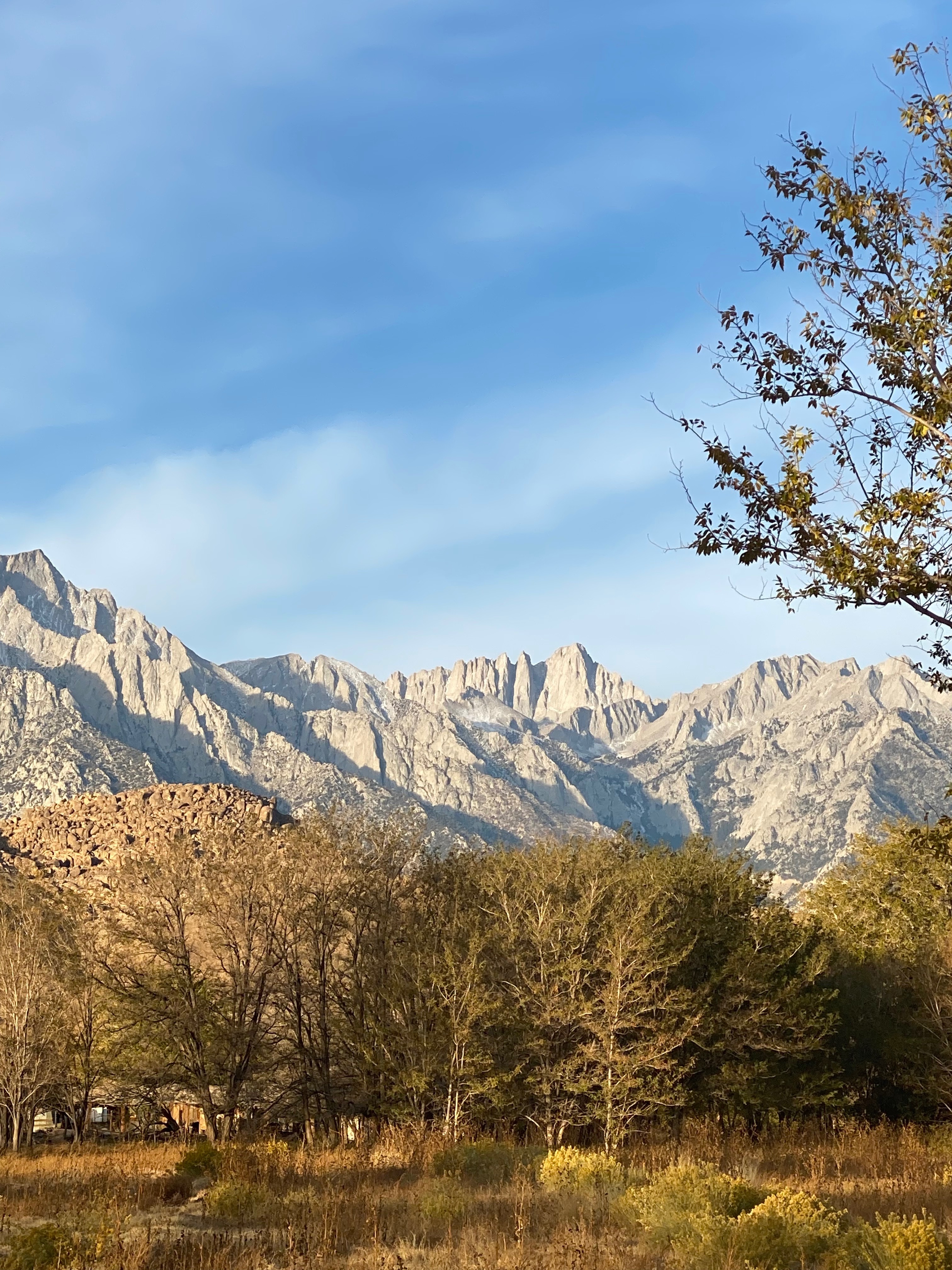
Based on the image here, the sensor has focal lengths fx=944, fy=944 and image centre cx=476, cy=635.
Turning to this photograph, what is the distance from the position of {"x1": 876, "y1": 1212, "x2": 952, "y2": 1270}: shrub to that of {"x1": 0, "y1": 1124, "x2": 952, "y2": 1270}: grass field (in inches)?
0.6

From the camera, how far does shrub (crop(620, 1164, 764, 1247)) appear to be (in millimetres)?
10289

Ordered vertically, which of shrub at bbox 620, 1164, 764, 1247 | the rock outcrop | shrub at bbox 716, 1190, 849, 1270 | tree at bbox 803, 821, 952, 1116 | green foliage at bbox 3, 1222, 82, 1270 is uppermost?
the rock outcrop

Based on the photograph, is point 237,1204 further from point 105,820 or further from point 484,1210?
point 105,820

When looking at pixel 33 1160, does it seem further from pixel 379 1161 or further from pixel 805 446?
pixel 805 446

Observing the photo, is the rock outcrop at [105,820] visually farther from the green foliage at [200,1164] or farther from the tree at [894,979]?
the green foliage at [200,1164]

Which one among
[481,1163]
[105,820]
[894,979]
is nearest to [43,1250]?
[481,1163]

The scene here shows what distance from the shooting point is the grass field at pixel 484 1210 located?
370 inches

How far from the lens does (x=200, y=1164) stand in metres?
Result: 17.5

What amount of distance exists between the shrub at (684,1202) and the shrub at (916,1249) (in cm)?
183

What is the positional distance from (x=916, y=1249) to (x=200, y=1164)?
13.6 m

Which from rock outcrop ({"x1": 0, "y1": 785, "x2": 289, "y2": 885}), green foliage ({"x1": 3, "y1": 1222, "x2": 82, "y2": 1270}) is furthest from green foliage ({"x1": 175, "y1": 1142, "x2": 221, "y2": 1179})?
rock outcrop ({"x1": 0, "y1": 785, "x2": 289, "y2": 885})

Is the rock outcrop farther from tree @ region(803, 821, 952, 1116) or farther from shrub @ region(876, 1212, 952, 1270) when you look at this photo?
shrub @ region(876, 1212, 952, 1270)

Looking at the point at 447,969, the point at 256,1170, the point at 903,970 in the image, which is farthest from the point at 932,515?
the point at 903,970

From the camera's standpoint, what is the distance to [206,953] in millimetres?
35156
